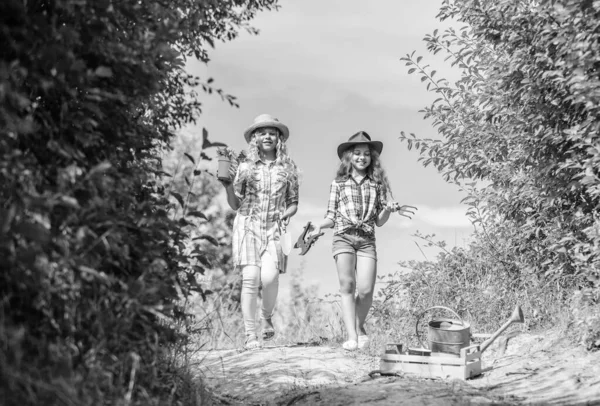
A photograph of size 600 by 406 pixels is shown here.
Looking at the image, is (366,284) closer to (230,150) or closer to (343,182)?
(343,182)

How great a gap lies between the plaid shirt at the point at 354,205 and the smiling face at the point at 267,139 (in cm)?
77

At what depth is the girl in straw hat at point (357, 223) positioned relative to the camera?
24.0ft

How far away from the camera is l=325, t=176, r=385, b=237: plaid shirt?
24.1ft

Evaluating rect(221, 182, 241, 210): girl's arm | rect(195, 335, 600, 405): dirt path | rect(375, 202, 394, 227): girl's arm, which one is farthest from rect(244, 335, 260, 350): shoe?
rect(375, 202, 394, 227): girl's arm

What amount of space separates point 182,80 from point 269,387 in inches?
109

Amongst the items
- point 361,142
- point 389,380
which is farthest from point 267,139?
point 389,380

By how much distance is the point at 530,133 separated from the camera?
7516 mm

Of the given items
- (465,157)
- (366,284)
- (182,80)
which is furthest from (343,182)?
(182,80)

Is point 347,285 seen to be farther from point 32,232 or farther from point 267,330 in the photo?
point 32,232

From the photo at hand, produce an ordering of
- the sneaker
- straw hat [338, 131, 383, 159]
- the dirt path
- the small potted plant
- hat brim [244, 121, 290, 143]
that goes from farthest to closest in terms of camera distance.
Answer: hat brim [244, 121, 290, 143]
straw hat [338, 131, 383, 159]
the sneaker
the small potted plant
the dirt path

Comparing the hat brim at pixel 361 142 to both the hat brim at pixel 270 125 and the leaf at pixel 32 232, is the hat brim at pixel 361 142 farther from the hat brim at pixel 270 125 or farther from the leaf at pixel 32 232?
the leaf at pixel 32 232

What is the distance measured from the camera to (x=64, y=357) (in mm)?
3342

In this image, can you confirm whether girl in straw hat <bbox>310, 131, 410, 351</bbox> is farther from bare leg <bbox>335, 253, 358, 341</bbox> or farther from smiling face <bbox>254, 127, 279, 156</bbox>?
smiling face <bbox>254, 127, 279, 156</bbox>

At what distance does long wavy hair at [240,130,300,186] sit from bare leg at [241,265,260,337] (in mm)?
972
